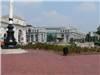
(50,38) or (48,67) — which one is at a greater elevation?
(50,38)

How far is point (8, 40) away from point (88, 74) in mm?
17220

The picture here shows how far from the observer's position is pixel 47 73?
1338cm

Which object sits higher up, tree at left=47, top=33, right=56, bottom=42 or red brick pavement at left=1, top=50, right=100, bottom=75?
tree at left=47, top=33, right=56, bottom=42

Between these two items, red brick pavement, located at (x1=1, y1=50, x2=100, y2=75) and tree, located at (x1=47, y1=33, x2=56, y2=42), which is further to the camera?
tree, located at (x1=47, y1=33, x2=56, y2=42)

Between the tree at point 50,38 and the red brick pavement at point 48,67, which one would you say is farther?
the tree at point 50,38

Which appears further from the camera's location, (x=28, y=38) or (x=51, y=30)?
(x=51, y=30)

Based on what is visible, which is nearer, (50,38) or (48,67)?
(48,67)

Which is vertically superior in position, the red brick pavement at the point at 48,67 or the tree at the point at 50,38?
the tree at the point at 50,38

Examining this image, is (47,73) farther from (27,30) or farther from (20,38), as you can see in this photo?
(27,30)

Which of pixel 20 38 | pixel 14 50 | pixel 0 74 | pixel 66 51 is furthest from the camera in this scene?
pixel 20 38

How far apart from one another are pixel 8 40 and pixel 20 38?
236ft

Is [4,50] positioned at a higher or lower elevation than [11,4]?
lower

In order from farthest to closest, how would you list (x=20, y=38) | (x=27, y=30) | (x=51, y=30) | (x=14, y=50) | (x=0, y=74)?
(x=51, y=30)
(x=27, y=30)
(x=20, y=38)
(x=14, y=50)
(x=0, y=74)

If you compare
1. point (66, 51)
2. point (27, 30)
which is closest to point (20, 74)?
point (66, 51)
